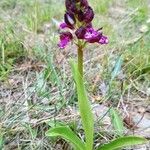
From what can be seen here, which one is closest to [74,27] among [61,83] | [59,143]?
[59,143]

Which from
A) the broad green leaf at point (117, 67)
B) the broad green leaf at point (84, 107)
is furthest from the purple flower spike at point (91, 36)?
the broad green leaf at point (117, 67)

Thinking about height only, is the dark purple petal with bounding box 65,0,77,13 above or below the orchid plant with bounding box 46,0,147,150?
above

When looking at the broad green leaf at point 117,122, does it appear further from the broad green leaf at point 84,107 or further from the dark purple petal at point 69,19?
the dark purple petal at point 69,19

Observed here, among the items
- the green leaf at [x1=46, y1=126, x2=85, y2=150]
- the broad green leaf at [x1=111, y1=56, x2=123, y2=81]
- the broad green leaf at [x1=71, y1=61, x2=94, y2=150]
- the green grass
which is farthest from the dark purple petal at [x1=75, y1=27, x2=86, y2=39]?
the broad green leaf at [x1=111, y1=56, x2=123, y2=81]

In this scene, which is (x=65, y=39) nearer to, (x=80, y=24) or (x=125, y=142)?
(x=80, y=24)

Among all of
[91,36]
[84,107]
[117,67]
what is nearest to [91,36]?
[91,36]

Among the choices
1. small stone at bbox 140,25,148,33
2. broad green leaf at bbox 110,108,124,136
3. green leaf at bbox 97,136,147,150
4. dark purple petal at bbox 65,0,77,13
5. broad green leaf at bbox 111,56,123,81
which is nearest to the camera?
dark purple petal at bbox 65,0,77,13

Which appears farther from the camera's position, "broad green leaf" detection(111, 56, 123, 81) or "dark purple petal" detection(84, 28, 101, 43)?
"broad green leaf" detection(111, 56, 123, 81)

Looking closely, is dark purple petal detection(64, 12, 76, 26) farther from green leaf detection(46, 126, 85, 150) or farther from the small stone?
the small stone
